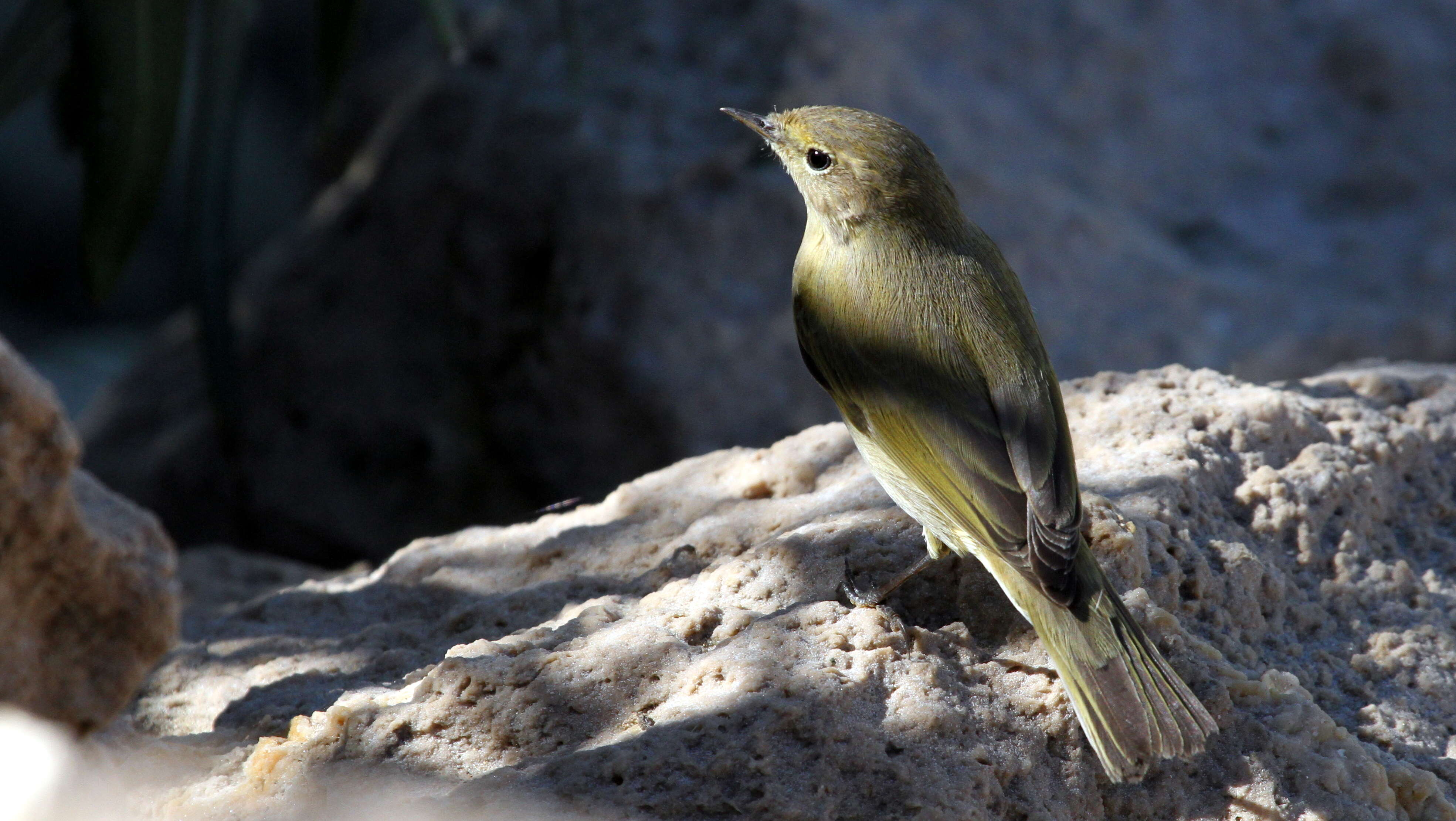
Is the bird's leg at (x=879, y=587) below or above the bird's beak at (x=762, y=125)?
below

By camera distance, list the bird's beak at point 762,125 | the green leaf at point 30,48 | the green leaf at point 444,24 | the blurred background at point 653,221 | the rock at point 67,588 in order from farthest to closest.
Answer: the blurred background at point 653,221 → the green leaf at point 30,48 → the green leaf at point 444,24 → the bird's beak at point 762,125 → the rock at point 67,588

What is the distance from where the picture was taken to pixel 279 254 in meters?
7.18

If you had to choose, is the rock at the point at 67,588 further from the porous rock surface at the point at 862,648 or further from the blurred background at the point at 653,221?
the blurred background at the point at 653,221

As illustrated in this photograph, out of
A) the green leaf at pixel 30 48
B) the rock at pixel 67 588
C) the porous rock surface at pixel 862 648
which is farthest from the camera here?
the green leaf at pixel 30 48

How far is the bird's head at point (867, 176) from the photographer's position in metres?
3.15

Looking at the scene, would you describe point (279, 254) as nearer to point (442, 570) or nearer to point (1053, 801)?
point (442, 570)

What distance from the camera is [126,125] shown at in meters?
5.25

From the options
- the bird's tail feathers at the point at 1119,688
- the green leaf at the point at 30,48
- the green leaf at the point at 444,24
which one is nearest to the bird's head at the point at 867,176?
the bird's tail feathers at the point at 1119,688

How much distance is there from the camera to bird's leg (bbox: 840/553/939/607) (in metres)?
2.48

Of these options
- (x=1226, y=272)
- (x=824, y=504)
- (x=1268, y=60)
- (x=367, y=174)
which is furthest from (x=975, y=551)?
(x=1268, y=60)

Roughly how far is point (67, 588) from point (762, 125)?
2080 mm

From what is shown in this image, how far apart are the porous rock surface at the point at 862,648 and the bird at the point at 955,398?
126mm

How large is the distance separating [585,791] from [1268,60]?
246 inches

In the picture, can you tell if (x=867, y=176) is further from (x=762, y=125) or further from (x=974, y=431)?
(x=974, y=431)
